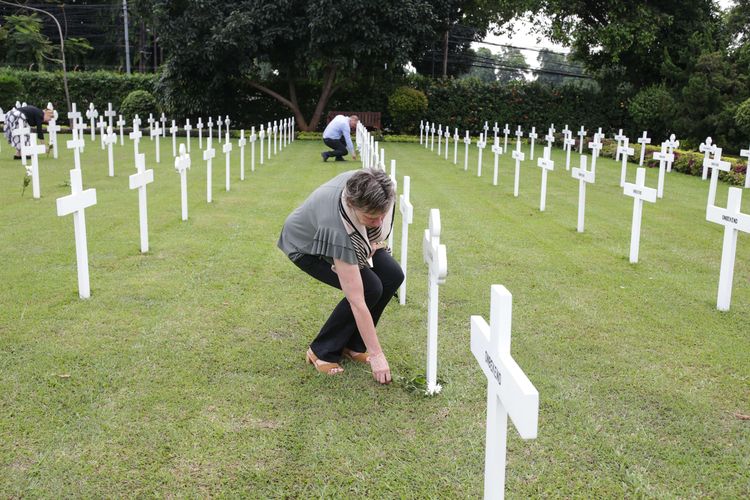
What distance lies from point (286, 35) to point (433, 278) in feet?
86.2

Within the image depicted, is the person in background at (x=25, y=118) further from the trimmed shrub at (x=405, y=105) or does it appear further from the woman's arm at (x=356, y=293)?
the trimmed shrub at (x=405, y=105)

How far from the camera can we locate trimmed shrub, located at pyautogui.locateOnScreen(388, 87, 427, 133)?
33581mm

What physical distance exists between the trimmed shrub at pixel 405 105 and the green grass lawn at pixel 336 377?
25.0m

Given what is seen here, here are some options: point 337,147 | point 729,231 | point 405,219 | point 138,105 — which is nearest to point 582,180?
point 729,231

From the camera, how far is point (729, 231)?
6055 mm

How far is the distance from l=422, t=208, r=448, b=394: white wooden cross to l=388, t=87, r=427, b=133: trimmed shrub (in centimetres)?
2998

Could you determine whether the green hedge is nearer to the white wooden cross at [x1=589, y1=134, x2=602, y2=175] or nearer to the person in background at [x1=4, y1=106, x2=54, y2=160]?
the person in background at [x1=4, y1=106, x2=54, y2=160]

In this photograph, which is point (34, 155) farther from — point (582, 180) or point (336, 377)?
point (336, 377)

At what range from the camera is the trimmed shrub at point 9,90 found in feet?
109

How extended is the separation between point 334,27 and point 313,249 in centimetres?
2524

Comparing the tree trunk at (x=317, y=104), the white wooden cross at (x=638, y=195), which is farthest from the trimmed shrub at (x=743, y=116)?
the white wooden cross at (x=638, y=195)

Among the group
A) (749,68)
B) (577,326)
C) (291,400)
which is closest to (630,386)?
(577,326)

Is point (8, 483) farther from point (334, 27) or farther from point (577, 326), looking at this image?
Result: point (334, 27)

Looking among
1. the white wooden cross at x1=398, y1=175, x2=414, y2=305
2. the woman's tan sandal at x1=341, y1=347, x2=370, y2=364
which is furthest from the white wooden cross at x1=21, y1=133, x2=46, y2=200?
the woman's tan sandal at x1=341, y1=347, x2=370, y2=364
